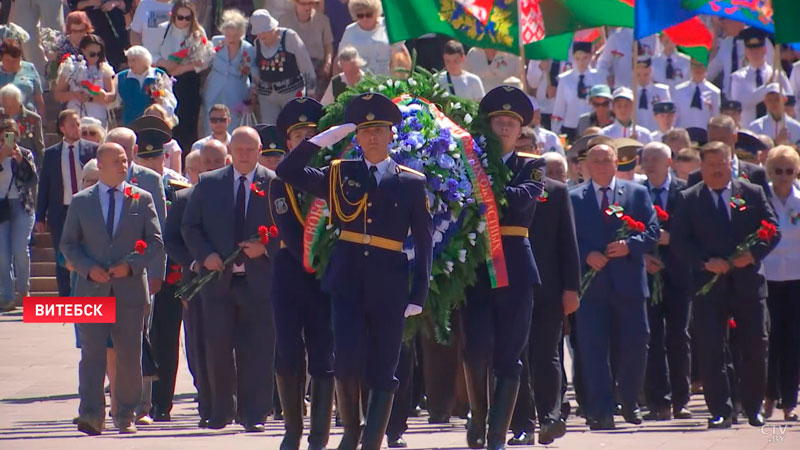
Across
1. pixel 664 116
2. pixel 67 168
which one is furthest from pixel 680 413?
pixel 664 116

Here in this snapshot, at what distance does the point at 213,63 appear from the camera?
66.4 feet

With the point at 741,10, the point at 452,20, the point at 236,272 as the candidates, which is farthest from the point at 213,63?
the point at 236,272

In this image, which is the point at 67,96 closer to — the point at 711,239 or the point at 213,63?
the point at 213,63

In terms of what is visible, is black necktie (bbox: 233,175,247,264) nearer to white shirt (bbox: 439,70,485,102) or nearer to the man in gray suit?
the man in gray suit

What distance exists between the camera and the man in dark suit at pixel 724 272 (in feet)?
43.2

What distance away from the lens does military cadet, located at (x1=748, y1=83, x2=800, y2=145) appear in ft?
65.3

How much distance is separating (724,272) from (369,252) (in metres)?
3.83

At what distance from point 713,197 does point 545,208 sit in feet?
5.82

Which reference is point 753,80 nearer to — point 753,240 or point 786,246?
point 786,246

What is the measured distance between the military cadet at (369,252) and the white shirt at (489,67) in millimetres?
10262

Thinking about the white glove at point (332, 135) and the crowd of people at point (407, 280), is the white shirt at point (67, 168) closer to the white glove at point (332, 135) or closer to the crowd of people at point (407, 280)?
the crowd of people at point (407, 280)

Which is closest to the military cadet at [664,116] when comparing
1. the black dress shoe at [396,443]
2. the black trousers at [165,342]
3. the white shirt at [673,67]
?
the white shirt at [673,67]

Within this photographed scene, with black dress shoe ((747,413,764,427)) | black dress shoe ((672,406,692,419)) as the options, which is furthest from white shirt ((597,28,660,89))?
black dress shoe ((747,413,764,427))

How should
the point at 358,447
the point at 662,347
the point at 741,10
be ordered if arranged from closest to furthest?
the point at 358,447 → the point at 662,347 → the point at 741,10
